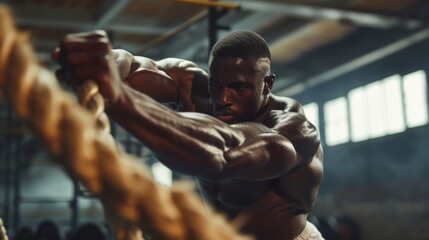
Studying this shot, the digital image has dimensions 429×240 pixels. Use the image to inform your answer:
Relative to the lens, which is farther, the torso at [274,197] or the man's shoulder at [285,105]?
the man's shoulder at [285,105]

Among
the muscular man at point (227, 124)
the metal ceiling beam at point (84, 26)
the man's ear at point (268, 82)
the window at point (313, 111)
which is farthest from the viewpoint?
the window at point (313, 111)

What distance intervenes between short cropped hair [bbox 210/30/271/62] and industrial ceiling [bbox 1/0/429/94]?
225 cm

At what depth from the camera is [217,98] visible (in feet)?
4.03

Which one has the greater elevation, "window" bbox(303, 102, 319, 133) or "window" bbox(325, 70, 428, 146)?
"window" bbox(325, 70, 428, 146)

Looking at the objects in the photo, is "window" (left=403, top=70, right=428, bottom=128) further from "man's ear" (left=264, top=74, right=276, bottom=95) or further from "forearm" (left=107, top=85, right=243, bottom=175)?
"forearm" (left=107, top=85, right=243, bottom=175)

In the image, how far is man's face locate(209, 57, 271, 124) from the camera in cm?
122

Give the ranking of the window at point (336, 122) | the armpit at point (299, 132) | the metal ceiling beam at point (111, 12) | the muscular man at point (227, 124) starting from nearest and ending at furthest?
1. the muscular man at point (227, 124)
2. the armpit at point (299, 132)
3. the metal ceiling beam at point (111, 12)
4. the window at point (336, 122)

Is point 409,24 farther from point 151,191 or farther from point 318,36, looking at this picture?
point 151,191

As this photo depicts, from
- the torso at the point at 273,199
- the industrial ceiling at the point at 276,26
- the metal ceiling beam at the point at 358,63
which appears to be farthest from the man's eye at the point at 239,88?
the metal ceiling beam at the point at 358,63

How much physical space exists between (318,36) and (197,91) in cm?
545

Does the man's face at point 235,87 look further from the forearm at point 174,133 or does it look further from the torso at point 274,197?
the forearm at point 174,133

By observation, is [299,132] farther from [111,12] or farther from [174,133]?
[111,12]

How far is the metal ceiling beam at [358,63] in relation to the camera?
236 inches

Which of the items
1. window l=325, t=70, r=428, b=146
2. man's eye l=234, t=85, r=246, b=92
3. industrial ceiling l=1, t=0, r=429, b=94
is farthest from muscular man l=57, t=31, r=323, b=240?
window l=325, t=70, r=428, b=146
